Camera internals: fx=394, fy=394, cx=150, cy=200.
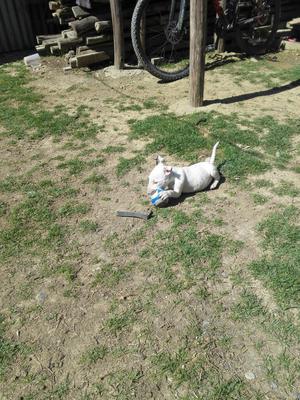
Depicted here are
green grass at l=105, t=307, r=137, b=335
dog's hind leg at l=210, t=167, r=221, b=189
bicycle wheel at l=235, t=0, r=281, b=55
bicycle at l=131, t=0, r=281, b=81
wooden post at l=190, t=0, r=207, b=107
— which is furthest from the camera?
bicycle wheel at l=235, t=0, r=281, b=55

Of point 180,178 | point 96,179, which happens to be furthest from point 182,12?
point 180,178

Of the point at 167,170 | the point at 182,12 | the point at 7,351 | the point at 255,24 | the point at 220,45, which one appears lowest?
the point at 7,351

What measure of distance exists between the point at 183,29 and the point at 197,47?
96.8 inches

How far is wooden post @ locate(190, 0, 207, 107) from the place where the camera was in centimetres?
548

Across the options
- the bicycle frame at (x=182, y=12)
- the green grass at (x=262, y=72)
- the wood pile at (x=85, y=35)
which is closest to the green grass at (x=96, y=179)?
the green grass at (x=262, y=72)

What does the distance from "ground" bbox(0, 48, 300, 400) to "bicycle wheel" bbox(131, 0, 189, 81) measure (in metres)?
1.66

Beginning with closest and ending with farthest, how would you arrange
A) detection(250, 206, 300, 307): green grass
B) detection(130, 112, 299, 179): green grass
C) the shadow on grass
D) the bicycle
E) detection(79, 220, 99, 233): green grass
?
detection(250, 206, 300, 307): green grass, detection(79, 220, 99, 233): green grass, detection(130, 112, 299, 179): green grass, the shadow on grass, the bicycle

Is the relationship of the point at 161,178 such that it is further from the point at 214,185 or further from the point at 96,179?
the point at 96,179

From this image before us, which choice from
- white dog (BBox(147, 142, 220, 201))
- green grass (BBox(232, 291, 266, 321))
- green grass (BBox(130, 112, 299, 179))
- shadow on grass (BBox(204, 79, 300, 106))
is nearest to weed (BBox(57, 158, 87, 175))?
green grass (BBox(130, 112, 299, 179))

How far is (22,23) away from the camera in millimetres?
9695

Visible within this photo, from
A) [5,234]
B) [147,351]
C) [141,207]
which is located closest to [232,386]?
[147,351]

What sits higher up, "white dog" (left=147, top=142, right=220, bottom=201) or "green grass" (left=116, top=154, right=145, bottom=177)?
"white dog" (left=147, top=142, right=220, bottom=201)

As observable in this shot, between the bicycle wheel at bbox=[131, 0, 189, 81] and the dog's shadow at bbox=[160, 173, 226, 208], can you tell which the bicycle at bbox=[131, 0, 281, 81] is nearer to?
the bicycle wheel at bbox=[131, 0, 189, 81]

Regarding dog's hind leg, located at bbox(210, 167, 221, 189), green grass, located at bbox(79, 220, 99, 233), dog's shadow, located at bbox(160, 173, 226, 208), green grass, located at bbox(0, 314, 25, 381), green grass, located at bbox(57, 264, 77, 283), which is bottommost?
green grass, located at bbox(0, 314, 25, 381)
